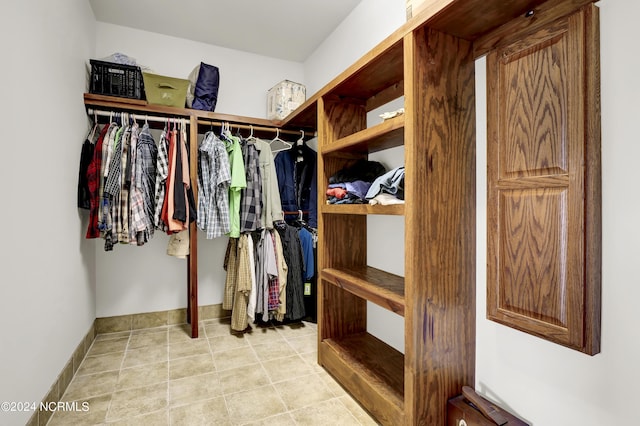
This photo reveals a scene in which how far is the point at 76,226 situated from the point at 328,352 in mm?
1880

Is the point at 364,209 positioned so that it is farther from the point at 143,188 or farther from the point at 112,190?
the point at 112,190

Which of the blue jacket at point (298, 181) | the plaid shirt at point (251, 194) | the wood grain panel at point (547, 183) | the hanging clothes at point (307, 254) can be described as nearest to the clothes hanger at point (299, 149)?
the blue jacket at point (298, 181)

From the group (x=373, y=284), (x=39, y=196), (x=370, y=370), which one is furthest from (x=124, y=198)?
(x=370, y=370)

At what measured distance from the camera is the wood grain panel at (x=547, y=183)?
1.00 meters

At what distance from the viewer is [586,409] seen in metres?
1.05

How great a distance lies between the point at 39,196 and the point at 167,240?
1405mm

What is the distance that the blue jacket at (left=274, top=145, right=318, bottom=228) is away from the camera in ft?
9.21

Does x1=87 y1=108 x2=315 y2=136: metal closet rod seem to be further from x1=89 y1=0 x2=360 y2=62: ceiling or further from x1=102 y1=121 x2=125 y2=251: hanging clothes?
x1=89 y1=0 x2=360 y2=62: ceiling

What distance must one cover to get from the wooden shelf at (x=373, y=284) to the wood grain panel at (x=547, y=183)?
15.8 inches

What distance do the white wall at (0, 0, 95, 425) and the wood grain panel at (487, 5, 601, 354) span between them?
1.94 m

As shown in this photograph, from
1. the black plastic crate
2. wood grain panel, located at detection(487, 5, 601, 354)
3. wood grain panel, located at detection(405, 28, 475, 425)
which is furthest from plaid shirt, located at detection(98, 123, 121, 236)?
wood grain panel, located at detection(487, 5, 601, 354)

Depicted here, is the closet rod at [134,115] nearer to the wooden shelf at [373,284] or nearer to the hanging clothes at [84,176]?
the hanging clothes at [84,176]

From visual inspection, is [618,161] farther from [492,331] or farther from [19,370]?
[19,370]

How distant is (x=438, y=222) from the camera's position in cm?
134
